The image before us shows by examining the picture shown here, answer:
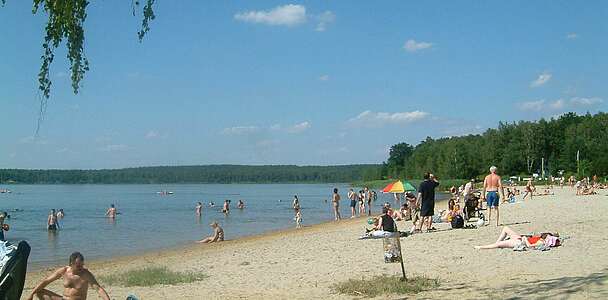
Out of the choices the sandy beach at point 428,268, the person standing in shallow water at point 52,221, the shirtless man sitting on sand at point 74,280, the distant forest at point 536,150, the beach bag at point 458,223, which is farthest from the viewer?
the distant forest at point 536,150

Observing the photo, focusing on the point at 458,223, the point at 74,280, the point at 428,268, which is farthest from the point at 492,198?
the point at 74,280

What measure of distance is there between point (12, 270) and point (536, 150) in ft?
287

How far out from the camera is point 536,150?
86.4 meters

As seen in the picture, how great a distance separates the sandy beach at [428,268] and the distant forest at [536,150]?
55.6m

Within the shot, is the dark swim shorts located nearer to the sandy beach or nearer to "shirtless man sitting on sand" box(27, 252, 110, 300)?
the sandy beach

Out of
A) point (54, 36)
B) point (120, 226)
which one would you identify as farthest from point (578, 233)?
point (120, 226)

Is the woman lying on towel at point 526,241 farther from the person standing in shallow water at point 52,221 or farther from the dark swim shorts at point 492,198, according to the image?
the person standing in shallow water at point 52,221

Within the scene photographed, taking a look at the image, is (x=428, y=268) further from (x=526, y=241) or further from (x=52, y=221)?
(x=52, y=221)

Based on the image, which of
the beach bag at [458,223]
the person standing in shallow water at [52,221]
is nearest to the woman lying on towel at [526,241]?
the beach bag at [458,223]

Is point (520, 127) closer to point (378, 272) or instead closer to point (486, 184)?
point (486, 184)

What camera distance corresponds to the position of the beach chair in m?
6.64

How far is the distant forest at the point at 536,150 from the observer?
77369 millimetres

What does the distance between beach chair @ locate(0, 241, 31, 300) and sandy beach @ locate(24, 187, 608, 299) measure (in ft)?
8.84

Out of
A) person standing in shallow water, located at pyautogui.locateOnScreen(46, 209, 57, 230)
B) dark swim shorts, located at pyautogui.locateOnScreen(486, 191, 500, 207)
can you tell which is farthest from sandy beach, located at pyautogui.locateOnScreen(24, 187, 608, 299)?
person standing in shallow water, located at pyautogui.locateOnScreen(46, 209, 57, 230)
